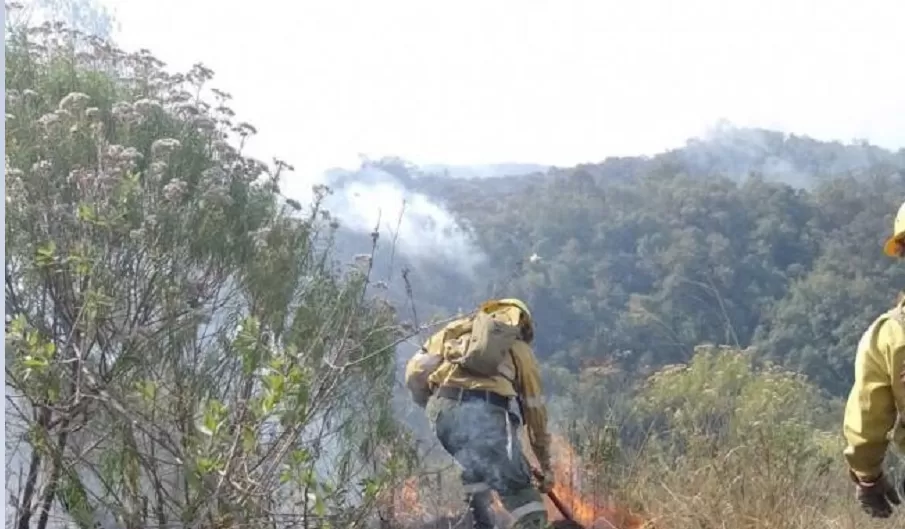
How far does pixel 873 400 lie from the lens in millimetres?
3287

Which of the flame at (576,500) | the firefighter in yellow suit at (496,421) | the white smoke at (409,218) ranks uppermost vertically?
the white smoke at (409,218)

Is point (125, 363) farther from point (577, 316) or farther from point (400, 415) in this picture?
point (577, 316)

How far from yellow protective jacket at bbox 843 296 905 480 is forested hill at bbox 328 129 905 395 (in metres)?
2.40

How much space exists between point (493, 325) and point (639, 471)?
2.70ft

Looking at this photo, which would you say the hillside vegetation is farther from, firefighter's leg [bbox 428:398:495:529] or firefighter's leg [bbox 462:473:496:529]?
firefighter's leg [bbox 462:473:496:529]

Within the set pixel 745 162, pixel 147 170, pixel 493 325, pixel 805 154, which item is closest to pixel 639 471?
pixel 493 325

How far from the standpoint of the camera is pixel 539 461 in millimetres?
4828

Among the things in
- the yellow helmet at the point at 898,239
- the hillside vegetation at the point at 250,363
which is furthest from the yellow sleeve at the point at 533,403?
the yellow helmet at the point at 898,239

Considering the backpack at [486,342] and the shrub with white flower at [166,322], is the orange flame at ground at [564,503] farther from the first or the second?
the backpack at [486,342]

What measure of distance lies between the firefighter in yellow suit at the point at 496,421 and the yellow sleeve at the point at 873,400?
1556mm

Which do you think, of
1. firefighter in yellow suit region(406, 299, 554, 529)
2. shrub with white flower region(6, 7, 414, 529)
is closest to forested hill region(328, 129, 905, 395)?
firefighter in yellow suit region(406, 299, 554, 529)

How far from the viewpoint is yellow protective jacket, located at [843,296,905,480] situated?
3.24 m

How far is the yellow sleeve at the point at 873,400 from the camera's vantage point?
10.6 feet

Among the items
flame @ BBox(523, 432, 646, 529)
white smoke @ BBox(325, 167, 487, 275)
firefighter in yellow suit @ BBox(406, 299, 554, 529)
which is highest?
white smoke @ BBox(325, 167, 487, 275)
